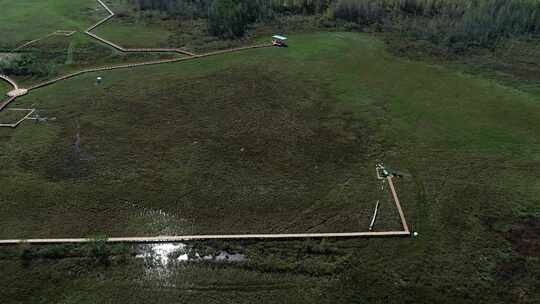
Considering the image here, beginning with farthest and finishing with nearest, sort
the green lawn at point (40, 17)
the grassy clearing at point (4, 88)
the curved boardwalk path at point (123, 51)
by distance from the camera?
the green lawn at point (40, 17)
the curved boardwalk path at point (123, 51)
the grassy clearing at point (4, 88)

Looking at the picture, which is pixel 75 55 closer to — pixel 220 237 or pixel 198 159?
pixel 198 159

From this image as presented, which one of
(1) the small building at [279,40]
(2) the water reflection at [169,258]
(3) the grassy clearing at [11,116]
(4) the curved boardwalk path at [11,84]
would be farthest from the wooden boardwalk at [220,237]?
(1) the small building at [279,40]

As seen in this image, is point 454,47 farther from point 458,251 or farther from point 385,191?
point 458,251

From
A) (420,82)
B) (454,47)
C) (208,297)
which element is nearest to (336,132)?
(420,82)

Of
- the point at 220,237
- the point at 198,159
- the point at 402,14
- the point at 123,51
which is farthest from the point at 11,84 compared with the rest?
the point at 402,14

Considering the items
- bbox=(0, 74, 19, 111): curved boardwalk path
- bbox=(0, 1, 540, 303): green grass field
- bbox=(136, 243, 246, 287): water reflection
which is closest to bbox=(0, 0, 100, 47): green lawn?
bbox=(0, 74, 19, 111): curved boardwalk path

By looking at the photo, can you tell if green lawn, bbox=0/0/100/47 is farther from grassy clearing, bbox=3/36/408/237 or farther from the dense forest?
grassy clearing, bbox=3/36/408/237

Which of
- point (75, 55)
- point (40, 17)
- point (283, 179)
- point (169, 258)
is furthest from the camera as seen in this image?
point (40, 17)

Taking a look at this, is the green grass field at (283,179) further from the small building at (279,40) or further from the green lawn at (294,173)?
the small building at (279,40)
